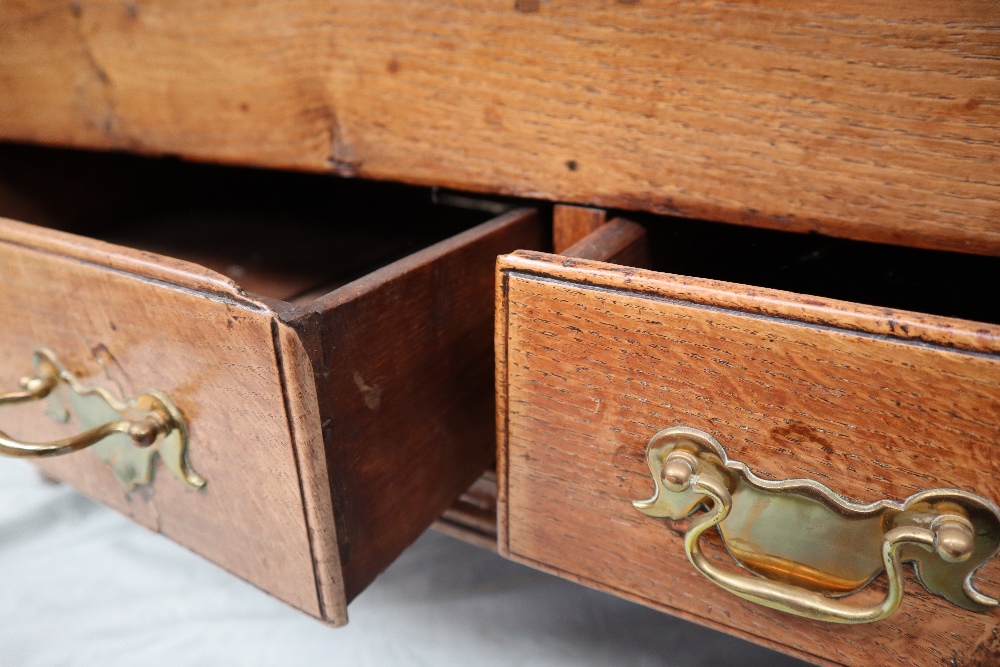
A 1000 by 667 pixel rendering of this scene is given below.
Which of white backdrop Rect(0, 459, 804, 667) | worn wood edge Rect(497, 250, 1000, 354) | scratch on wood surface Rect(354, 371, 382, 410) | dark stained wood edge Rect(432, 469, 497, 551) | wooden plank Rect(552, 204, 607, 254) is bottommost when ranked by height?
white backdrop Rect(0, 459, 804, 667)

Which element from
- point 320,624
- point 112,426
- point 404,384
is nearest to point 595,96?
point 404,384

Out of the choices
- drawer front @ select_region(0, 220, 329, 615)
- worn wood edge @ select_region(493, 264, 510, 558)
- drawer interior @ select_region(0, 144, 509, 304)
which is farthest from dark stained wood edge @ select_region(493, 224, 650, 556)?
drawer interior @ select_region(0, 144, 509, 304)

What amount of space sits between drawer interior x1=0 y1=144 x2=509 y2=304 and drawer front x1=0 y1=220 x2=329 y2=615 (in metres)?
0.18

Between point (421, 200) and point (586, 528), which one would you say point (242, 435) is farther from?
point (421, 200)

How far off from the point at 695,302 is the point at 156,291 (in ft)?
0.87

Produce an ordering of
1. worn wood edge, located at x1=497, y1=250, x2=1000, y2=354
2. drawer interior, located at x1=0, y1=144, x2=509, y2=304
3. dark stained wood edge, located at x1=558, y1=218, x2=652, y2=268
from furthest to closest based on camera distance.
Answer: drawer interior, located at x1=0, y1=144, x2=509, y2=304, dark stained wood edge, located at x1=558, y1=218, x2=652, y2=268, worn wood edge, located at x1=497, y1=250, x2=1000, y2=354

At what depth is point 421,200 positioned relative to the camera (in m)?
0.81

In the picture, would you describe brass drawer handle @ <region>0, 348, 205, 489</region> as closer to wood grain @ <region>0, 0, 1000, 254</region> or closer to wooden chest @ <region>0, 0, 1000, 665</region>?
wooden chest @ <region>0, 0, 1000, 665</region>

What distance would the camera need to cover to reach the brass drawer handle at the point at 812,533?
0.88 feet

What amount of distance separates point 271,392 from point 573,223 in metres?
0.22

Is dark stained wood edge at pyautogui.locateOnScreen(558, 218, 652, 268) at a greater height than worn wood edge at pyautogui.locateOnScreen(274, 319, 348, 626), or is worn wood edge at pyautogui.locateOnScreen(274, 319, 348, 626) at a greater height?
dark stained wood edge at pyautogui.locateOnScreen(558, 218, 652, 268)

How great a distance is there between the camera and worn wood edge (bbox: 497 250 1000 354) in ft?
0.81

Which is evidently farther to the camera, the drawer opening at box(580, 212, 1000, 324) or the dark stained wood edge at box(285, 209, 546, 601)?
the drawer opening at box(580, 212, 1000, 324)

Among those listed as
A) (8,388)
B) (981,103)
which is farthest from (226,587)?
(981,103)
